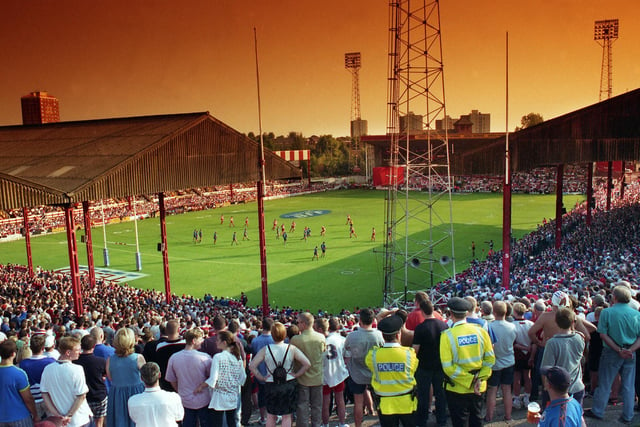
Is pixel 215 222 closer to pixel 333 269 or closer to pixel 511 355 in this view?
pixel 333 269

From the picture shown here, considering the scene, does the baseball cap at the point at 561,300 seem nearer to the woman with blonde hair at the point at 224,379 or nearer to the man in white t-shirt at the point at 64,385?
the woman with blonde hair at the point at 224,379

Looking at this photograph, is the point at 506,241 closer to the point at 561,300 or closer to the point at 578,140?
the point at 578,140

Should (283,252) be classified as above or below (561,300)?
below

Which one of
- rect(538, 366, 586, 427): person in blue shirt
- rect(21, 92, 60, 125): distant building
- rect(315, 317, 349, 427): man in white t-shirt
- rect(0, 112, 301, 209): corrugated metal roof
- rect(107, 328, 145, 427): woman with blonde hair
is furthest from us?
rect(21, 92, 60, 125): distant building

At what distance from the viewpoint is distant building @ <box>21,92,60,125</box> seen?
54775mm

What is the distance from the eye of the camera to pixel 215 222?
54.0 metres

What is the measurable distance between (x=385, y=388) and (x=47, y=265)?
35982 millimetres

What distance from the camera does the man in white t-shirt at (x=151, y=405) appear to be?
534 centimetres

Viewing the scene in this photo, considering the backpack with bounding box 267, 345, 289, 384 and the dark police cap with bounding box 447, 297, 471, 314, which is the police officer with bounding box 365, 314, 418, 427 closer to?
the dark police cap with bounding box 447, 297, 471, 314

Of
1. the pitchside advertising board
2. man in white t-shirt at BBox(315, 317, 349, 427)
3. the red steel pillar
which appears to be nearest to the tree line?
the pitchside advertising board

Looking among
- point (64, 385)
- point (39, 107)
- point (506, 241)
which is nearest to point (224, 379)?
point (64, 385)

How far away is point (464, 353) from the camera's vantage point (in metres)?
5.87

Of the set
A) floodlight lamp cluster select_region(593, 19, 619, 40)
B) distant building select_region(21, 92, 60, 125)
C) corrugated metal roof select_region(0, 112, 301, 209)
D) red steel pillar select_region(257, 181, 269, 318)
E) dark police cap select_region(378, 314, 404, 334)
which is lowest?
red steel pillar select_region(257, 181, 269, 318)

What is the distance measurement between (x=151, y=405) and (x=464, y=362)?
11.0 feet
